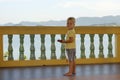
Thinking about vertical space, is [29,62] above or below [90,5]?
below

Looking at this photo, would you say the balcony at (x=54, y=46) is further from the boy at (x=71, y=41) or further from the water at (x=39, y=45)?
the boy at (x=71, y=41)

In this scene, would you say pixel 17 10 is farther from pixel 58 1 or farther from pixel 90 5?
pixel 90 5

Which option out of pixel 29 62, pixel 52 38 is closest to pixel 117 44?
pixel 52 38

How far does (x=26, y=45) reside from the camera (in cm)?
901

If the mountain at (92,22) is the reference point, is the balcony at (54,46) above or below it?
below

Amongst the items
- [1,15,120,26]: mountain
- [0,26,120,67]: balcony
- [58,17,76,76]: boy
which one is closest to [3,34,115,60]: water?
[0,26,120,67]: balcony

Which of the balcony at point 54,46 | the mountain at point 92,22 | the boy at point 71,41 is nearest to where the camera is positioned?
the boy at point 71,41

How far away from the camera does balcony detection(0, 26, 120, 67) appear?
8.85 meters

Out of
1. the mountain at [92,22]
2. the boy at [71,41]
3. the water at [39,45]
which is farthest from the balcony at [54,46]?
the boy at [71,41]

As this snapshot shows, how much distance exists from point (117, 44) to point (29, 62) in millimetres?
2250

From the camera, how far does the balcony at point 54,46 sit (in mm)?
8852

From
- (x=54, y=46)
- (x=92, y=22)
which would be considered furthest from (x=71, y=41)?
(x=92, y=22)

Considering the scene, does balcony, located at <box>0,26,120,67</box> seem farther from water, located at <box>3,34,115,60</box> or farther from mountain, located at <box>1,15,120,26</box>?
mountain, located at <box>1,15,120,26</box>

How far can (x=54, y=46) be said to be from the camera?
9.09 m
